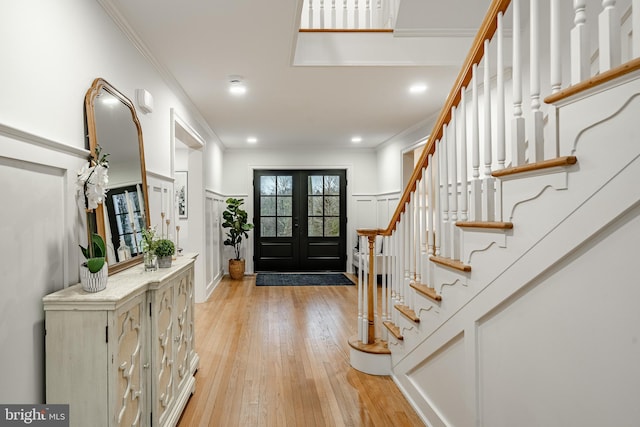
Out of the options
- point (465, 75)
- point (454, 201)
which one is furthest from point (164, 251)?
point (465, 75)

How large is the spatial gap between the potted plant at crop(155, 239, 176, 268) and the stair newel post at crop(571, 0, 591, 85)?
204cm

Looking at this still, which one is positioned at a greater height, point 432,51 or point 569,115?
point 432,51

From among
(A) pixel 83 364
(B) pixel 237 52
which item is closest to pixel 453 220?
(A) pixel 83 364

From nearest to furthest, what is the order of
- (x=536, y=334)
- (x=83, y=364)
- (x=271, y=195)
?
(x=536, y=334)
(x=83, y=364)
(x=271, y=195)

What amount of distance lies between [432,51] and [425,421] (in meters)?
2.79

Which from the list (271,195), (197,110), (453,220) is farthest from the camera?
(271,195)

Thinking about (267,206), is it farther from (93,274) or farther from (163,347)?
(93,274)

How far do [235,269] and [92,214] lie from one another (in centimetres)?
462

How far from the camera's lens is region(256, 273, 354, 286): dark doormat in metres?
6.00

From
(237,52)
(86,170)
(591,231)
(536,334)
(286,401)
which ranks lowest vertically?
(286,401)

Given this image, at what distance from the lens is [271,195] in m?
6.97

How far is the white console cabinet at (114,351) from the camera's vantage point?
136cm

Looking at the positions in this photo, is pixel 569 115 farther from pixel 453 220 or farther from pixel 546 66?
pixel 546 66

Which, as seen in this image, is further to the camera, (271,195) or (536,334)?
(271,195)
